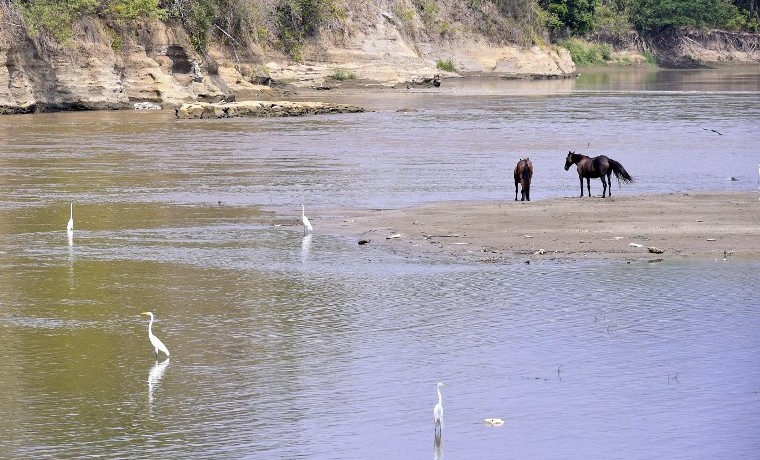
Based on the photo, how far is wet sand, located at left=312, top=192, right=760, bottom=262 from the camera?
64.0ft

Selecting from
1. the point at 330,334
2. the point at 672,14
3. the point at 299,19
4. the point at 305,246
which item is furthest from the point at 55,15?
the point at 672,14

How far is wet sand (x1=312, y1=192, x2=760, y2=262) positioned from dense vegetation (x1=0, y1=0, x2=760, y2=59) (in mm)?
29992

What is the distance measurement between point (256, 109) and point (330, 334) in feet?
118

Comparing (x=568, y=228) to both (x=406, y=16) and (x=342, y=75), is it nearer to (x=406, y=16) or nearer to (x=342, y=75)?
(x=342, y=75)

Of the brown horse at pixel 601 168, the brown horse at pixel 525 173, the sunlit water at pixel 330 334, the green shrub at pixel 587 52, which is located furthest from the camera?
the green shrub at pixel 587 52

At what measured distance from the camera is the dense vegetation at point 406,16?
54875 millimetres

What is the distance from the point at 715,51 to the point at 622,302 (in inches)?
4582

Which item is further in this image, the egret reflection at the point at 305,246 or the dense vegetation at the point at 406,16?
the dense vegetation at the point at 406,16

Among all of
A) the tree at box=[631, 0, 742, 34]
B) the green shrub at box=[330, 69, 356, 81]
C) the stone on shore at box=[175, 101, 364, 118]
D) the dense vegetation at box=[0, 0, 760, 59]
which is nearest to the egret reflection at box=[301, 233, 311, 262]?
the stone on shore at box=[175, 101, 364, 118]

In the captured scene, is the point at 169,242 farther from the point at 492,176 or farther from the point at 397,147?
the point at 397,147

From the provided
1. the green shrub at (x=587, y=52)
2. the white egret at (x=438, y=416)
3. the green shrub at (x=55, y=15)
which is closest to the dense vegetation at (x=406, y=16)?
the green shrub at (x=55, y=15)

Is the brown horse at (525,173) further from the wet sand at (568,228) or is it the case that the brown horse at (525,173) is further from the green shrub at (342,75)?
the green shrub at (342,75)

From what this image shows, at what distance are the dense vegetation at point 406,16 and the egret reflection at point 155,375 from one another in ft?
124

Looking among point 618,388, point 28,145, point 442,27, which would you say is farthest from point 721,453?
point 442,27
